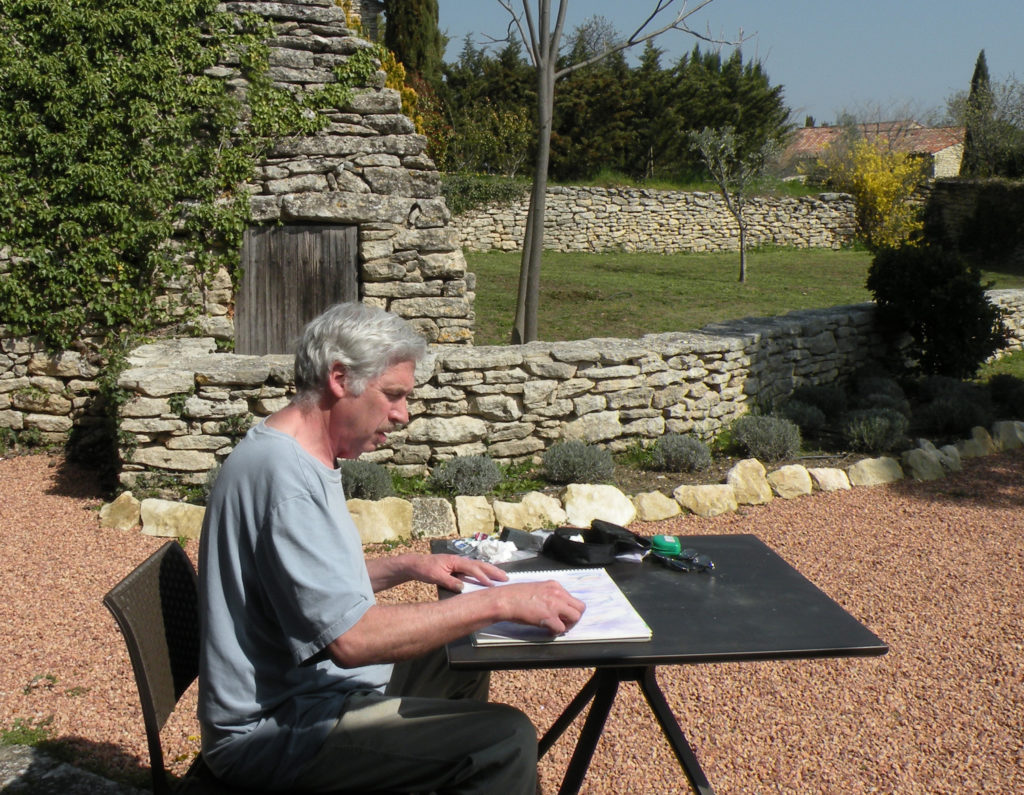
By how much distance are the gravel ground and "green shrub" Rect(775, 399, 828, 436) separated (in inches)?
92.3

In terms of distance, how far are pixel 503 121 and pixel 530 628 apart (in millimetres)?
22136

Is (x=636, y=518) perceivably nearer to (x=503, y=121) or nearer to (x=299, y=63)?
(x=299, y=63)

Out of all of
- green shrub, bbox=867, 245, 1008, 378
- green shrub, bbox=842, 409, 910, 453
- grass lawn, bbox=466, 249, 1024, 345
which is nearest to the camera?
green shrub, bbox=842, 409, 910, 453

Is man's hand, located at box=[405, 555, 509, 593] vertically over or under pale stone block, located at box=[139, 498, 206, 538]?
over

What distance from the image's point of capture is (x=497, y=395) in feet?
22.4

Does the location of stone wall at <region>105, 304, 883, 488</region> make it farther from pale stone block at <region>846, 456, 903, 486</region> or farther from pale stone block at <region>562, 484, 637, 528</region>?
pale stone block at <region>846, 456, 903, 486</region>

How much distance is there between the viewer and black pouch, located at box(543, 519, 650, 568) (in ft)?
8.86

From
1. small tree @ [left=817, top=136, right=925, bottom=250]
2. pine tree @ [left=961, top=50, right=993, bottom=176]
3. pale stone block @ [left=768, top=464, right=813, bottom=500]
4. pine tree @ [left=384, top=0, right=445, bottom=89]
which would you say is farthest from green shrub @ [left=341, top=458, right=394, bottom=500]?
pine tree @ [left=961, top=50, right=993, bottom=176]

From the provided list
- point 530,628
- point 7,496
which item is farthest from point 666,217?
point 530,628

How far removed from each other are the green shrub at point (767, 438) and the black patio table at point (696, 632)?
4506 millimetres

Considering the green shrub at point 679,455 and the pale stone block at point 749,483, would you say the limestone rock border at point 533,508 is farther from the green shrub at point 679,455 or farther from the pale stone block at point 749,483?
the green shrub at point 679,455

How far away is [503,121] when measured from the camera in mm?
23016

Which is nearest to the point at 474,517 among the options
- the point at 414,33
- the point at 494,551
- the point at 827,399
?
the point at 494,551

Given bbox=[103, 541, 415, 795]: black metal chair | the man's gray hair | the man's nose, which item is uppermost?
the man's gray hair
